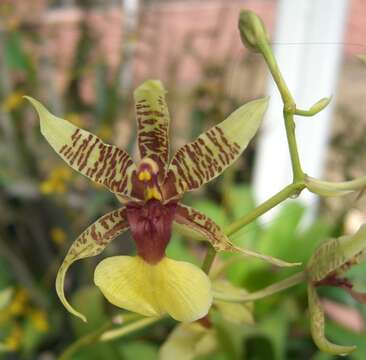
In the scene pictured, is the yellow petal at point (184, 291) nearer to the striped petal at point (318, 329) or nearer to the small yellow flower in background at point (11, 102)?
the striped petal at point (318, 329)

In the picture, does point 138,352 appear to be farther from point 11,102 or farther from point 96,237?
point 96,237

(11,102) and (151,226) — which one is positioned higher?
(151,226)

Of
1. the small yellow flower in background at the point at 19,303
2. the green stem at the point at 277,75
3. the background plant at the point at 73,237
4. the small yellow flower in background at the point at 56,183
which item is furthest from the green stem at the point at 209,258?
the small yellow flower in background at the point at 19,303

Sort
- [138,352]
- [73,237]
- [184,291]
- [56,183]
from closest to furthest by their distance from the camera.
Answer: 1. [184,291]
2. [138,352]
3. [56,183]
4. [73,237]

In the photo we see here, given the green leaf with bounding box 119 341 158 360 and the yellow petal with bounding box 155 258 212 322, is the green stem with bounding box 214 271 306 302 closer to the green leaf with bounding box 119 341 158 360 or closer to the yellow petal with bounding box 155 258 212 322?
the yellow petal with bounding box 155 258 212 322

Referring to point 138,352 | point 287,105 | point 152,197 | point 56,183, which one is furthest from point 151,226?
point 56,183

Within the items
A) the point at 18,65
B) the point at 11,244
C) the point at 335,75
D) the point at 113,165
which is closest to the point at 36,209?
the point at 11,244

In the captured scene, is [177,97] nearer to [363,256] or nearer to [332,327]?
[332,327]
